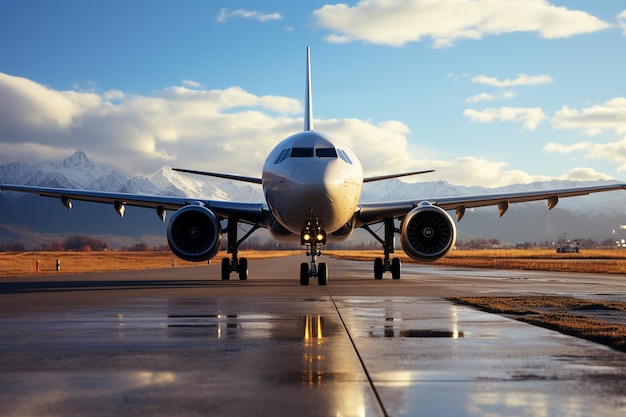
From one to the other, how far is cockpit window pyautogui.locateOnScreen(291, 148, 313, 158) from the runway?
334 inches

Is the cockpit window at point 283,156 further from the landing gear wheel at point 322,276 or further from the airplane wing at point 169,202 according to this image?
the airplane wing at point 169,202

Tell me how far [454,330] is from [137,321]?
5.03 metres

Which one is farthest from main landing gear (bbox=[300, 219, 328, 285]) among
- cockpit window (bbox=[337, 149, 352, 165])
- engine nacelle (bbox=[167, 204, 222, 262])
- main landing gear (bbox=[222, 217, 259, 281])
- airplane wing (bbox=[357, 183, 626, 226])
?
main landing gear (bbox=[222, 217, 259, 281])

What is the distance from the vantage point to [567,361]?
25.8 ft

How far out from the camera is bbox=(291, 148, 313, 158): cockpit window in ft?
70.9

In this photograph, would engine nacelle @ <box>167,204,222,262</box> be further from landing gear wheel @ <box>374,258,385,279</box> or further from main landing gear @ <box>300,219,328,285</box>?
landing gear wheel @ <box>374,258,385,279</box>

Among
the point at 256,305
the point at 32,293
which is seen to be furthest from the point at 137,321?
the point at 32,293

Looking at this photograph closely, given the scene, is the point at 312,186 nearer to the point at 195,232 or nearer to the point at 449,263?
the point at 195,232

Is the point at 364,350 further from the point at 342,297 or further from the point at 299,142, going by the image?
the point at 299,142

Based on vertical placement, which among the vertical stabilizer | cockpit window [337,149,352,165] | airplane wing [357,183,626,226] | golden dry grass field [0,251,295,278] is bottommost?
golden dry grass field [0,251,295,278]

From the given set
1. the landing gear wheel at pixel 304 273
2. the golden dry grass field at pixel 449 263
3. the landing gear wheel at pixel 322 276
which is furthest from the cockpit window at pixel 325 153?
the golden dry grass field at pixel 449 263

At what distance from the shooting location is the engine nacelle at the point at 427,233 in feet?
82.2

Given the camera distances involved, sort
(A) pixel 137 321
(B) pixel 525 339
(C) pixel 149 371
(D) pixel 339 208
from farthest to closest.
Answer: (D) pixel 339 208, (A) pixel 137 321, (B) pixel 525 339, (C) pixel 149 371

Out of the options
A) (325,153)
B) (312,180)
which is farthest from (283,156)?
(312,180)
